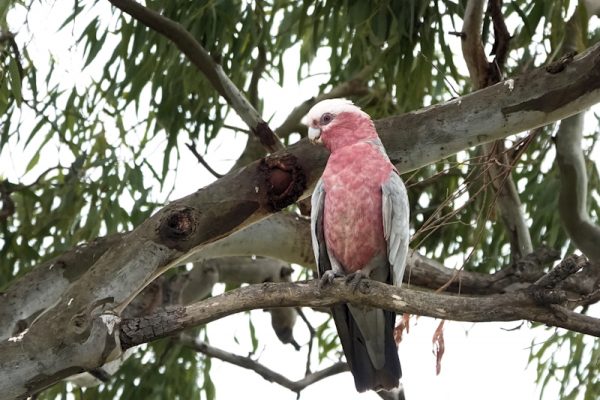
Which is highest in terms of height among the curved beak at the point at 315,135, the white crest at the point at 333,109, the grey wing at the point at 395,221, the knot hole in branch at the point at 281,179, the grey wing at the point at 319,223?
the white crest at the point at 333,109

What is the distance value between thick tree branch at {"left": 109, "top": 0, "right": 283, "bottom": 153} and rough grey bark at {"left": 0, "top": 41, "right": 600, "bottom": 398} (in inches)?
16.5

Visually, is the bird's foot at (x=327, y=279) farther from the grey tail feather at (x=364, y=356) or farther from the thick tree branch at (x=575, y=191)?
the thick tree branch at (x=575, y=191)

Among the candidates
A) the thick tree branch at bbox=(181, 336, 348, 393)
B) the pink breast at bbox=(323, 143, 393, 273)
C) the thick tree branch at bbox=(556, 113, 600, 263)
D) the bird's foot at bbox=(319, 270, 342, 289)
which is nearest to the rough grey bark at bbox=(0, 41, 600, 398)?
the pink breast at bbox=(323, 143, 393, 273)

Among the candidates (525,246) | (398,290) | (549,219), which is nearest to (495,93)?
(398,290)

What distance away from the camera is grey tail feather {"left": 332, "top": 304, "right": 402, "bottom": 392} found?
9.76ft

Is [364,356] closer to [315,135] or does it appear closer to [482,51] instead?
[315,135]

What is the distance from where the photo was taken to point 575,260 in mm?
2254

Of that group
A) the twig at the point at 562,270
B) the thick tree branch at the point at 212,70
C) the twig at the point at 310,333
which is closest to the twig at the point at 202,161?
the thick tree branch at the point at 212,70

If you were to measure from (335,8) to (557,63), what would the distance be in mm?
1083

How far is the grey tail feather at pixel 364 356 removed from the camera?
297 centimetres

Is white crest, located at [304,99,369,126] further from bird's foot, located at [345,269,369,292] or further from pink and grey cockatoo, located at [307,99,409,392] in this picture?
bird's foot, located at [345,269,369,292]

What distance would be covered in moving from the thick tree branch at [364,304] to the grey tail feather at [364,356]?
31 cm

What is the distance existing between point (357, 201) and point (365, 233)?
0.09 m

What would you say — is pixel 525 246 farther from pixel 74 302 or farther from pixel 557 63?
pixel 74 302
